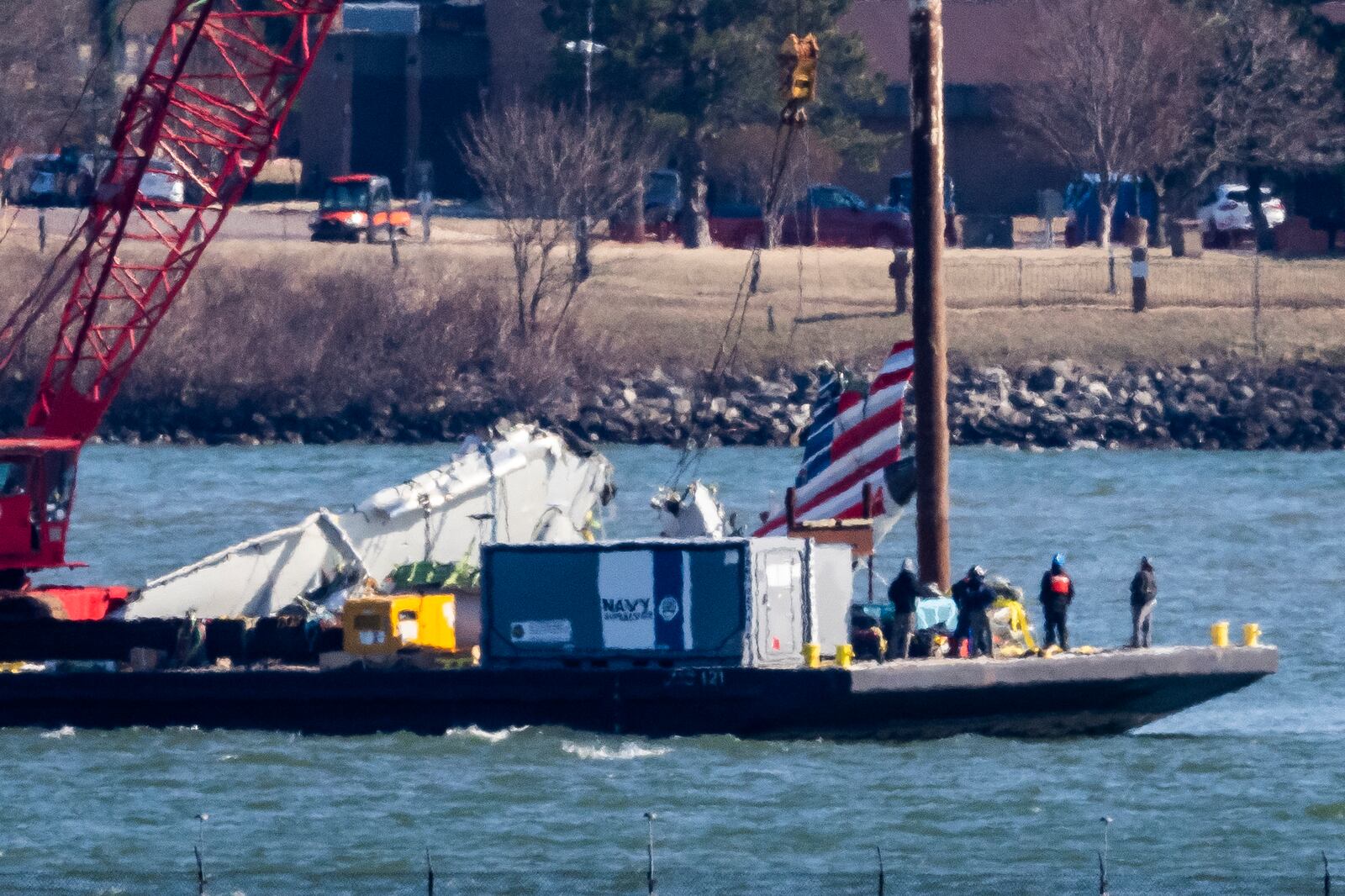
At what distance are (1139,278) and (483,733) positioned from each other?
5063 cm

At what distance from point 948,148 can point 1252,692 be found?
59.5m

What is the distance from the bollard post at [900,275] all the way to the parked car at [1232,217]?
13.0 metres

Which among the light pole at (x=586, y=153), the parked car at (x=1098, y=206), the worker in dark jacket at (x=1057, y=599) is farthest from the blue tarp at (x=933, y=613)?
the parked car at (x=1098, y=206)

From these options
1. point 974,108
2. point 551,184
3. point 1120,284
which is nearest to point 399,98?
point 551,184

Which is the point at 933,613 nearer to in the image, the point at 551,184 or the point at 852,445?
the point at 852,445

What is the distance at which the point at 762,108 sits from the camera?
84.1 meters

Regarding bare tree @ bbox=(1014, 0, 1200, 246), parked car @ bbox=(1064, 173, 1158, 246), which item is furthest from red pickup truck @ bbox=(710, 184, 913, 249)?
bare tree @ bbox=(1014, 0, 1200, 246)

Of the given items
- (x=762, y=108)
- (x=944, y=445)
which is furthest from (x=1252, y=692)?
(x=762, y=108)

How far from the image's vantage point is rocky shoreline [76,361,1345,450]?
7369 cm

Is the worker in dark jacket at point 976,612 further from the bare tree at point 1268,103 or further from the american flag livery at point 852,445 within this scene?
the bare tree at point 1268,103

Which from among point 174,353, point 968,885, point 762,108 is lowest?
point 968,885

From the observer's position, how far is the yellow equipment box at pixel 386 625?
30.4 metres

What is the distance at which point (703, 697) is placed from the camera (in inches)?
1146

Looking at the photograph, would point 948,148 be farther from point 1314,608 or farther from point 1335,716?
point 1335,716
